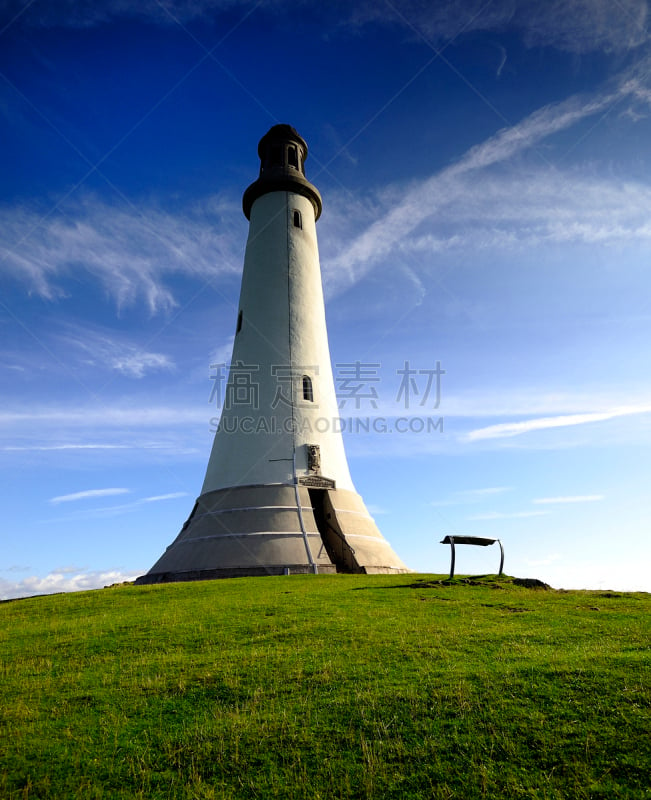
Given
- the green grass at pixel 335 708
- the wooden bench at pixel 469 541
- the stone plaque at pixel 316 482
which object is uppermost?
the stone plaque at pixel 316 482

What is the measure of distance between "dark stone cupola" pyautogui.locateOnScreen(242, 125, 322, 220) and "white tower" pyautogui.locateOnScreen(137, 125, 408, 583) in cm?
9

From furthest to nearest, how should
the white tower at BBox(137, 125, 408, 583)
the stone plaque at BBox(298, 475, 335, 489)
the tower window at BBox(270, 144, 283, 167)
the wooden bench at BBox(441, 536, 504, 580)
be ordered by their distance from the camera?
the tower window at BBox(270, 144, 283, 167)
the stone plaque at BBox(298, 475, 335, 489)
the white tower at BBox(137, 125, 408, 583)
the wooden bench at BBox(441, 536, 504, 580)

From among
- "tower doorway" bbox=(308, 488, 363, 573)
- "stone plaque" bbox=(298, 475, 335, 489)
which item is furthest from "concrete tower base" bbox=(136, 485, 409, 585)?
"stone plaque" bbox=(298, 475, 335, 489)

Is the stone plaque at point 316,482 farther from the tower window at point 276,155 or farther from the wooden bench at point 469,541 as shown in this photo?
the tower window at point 276,155

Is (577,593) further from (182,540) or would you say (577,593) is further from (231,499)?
(182,540)

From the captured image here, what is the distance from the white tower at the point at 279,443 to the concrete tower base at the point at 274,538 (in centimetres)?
5

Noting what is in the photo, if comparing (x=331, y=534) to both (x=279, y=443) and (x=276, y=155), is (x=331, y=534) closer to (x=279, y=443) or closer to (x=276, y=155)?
(x=279, y=443)

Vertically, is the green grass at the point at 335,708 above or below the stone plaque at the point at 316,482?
below

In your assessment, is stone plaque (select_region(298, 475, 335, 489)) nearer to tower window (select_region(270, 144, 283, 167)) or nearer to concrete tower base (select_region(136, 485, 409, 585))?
concrete tower base (select_region(136, 485, 409, 585))

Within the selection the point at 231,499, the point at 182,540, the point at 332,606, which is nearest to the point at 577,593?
the point at 332,606

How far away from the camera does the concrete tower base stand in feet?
78.6

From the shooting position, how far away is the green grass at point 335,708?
619 centimetres

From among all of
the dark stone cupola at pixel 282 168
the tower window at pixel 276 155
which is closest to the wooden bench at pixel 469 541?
the dark stone cupola at pixel 282 168

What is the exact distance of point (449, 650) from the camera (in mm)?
10258
